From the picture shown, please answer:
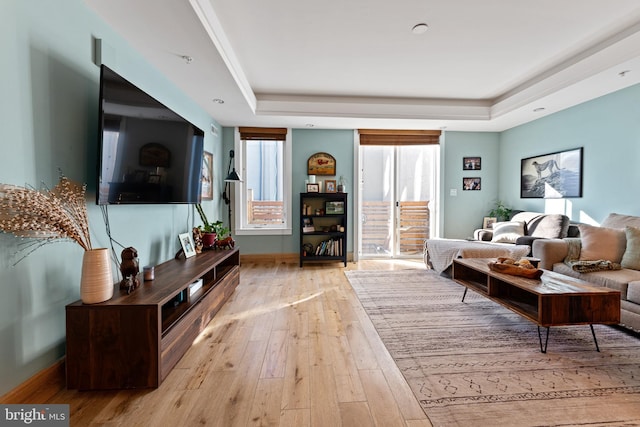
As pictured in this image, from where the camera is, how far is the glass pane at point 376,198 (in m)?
4.98

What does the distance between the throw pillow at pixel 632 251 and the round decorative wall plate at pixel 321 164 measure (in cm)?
353

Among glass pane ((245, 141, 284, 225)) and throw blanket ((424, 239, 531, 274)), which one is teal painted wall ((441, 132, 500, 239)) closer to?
throw blanket ((424, 239, 531, 274))

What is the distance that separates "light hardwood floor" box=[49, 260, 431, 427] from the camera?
4.37ft

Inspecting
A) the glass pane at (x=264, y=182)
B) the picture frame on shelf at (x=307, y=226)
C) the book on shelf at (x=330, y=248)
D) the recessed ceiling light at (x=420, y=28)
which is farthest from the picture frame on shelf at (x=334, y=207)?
the recessed ceiling light at (x=420, y=28)

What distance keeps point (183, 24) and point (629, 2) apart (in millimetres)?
3255

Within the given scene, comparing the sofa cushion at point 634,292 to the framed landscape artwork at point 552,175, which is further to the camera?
the framed landscape artwork at point 552,175

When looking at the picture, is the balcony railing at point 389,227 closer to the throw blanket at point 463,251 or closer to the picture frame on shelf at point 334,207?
the picture frame on shelf at point 334,207

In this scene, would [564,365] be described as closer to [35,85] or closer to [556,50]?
[556,50]

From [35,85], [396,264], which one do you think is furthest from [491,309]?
[35,85]

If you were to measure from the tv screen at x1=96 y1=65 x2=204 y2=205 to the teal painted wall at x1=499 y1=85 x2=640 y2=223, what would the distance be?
4.60 meters

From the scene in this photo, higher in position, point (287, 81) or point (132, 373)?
point (287, 81)

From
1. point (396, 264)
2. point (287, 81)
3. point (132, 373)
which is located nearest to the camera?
point (132, 373)

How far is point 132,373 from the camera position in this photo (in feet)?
4.89

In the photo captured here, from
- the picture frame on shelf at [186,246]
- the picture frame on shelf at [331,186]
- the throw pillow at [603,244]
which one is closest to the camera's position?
the throw pillow at [603,244]
